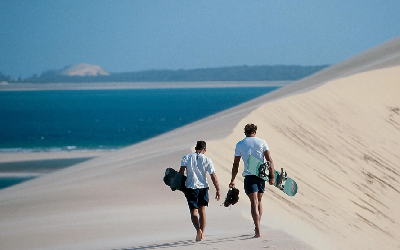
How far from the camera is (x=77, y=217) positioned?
36.4 ft

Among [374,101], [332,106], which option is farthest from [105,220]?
[374,101]

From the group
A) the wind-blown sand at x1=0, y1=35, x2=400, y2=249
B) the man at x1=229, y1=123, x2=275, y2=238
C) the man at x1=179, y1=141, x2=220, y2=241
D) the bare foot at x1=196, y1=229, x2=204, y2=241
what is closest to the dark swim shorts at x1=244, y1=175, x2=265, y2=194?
the man at x1=229, y1=123, x2=275, y2=238

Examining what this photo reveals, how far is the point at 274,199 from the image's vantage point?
1262cm

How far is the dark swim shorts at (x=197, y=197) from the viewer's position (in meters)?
8.42

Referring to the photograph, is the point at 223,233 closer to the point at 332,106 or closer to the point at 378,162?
the point at 378,162

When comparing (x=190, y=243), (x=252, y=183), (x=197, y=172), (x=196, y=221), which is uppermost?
(x=197, y=172)

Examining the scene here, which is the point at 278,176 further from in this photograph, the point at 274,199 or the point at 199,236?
the point at 274,199

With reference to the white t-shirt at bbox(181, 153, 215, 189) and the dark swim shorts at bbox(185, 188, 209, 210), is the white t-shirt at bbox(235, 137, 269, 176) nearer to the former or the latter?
the white t-shirt at bbox(181, 153, 215, 189)

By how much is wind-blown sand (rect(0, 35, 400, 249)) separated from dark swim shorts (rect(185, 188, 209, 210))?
0.47 m

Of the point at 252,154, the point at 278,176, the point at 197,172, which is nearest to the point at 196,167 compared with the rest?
the point at 197,172

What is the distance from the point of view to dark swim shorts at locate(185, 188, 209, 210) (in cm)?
842

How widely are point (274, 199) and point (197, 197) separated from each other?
14.3ft

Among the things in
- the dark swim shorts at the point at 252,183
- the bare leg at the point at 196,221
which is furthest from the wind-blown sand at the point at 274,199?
the dark swim shorts at the point at 252,183

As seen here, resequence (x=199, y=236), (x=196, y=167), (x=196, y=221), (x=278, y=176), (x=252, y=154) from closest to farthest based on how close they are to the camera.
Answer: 1. (x=196, y=167)
2. (x=252, y=154)
3. (x=196, y=221)
4. (x=199, y=236)
5. (x=278, y=176)
